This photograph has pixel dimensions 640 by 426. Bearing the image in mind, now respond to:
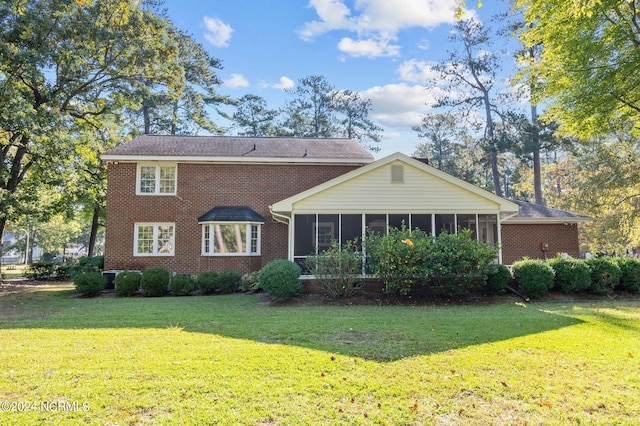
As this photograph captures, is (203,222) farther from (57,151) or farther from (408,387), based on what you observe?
(408,387)

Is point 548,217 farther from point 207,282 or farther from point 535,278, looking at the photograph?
point 207,282

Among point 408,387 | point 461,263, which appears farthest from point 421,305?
point 408,387

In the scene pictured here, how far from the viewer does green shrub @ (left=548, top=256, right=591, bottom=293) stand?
11.6 meters

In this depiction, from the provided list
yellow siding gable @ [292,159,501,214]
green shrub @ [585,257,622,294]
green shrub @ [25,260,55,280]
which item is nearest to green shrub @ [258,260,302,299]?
yellow siding gable @ [292,159,501,214]

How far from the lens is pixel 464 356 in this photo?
215 inches

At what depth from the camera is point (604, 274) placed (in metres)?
11.8

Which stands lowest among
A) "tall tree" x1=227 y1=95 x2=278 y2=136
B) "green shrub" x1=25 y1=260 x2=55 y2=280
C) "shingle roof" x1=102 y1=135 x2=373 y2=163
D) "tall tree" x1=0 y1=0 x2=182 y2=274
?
"green shrub" x1=25 y1=260 x2=55 y2=280

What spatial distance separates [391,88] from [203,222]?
89.3 feet

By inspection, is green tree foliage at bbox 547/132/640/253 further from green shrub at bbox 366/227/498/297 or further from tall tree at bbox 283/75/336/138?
tall tree at bbox 283/75/336/138

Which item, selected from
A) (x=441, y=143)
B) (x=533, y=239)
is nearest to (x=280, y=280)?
(x=533, y=239)

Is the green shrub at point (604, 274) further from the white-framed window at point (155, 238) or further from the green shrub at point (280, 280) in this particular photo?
the white-framed window at point (155, 238)

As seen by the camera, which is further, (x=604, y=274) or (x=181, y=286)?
(x=181, y=286)

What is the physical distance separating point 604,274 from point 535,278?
239 cm

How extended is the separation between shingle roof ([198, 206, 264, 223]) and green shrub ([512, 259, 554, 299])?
9.96m
